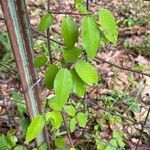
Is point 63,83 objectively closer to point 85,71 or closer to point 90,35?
point 85,71

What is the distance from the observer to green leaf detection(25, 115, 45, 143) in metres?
1.25

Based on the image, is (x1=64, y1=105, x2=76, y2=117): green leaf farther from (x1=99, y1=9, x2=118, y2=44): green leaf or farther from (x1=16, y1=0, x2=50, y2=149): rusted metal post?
(x1=99, y1=9, x2=118, y2=44): green leaf

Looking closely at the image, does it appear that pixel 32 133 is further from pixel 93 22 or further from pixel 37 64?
pixel 93 22

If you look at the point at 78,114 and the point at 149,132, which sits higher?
the point at 78,114

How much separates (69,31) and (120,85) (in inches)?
60.9

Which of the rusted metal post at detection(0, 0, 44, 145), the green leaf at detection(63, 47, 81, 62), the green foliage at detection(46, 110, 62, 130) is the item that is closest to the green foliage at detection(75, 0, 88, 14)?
the green leaf at detection(63, 47, 81, 62)

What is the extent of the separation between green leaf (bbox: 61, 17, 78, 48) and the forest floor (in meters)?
0.56

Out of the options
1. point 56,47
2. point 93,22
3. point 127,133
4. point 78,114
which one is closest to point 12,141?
point 78,114

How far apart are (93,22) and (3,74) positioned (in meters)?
1.71

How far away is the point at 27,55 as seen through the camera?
47.7 inches

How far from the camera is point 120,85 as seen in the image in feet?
7.95

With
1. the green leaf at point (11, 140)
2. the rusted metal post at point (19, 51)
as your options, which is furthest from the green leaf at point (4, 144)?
the rusted metal post at point (19, 51)

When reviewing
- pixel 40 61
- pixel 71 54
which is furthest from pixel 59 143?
pixel 71 54

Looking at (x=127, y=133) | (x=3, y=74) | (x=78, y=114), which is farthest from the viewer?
(x=3, y=74)
